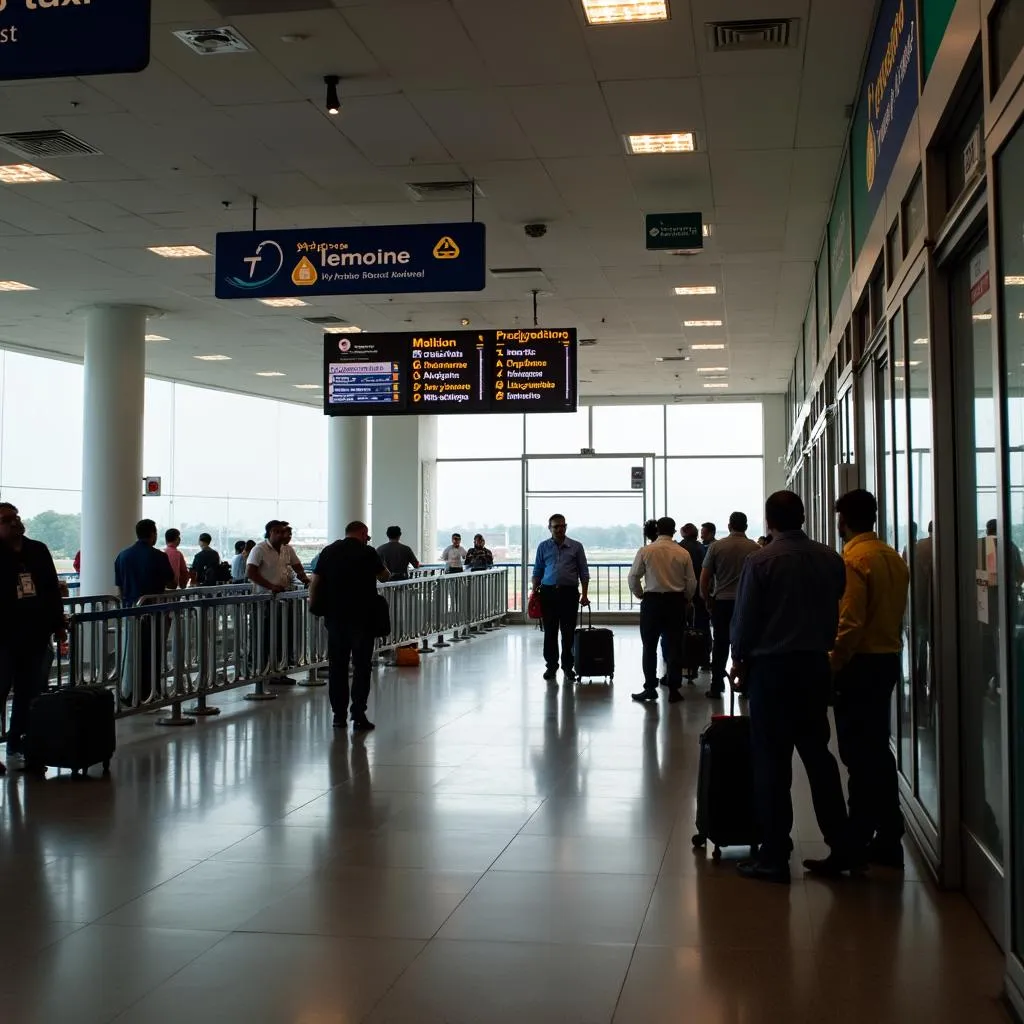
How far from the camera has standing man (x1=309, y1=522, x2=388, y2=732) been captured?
9367mm

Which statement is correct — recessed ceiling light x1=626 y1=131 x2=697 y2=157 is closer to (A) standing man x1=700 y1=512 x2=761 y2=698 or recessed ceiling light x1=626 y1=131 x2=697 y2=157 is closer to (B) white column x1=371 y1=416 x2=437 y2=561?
(A) standing man x1=700 y1=512 x2=761 y2=698

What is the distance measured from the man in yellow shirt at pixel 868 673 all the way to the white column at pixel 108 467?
1109 centimetres

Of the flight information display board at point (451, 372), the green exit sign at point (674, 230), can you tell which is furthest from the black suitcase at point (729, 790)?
the flight information display board at point (451, 372)

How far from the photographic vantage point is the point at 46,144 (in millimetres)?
8898

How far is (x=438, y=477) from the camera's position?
2464 centimetres

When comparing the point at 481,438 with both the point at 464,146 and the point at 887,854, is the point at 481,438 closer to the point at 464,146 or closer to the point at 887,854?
the point at 464,146

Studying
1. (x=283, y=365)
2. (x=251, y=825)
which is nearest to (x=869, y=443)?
(x=251, y=825)

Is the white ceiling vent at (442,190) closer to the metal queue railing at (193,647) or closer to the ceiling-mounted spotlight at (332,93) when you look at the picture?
the ceiling-mounted spotlight at (332,93)

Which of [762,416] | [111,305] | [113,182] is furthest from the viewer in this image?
[762,416]

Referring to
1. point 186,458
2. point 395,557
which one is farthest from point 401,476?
point 395,557

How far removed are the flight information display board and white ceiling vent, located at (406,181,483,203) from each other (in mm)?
2580

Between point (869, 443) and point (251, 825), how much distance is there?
4645 mm

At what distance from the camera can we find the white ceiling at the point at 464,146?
7.05 metres

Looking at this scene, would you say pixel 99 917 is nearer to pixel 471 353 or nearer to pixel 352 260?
pixel 352 260
